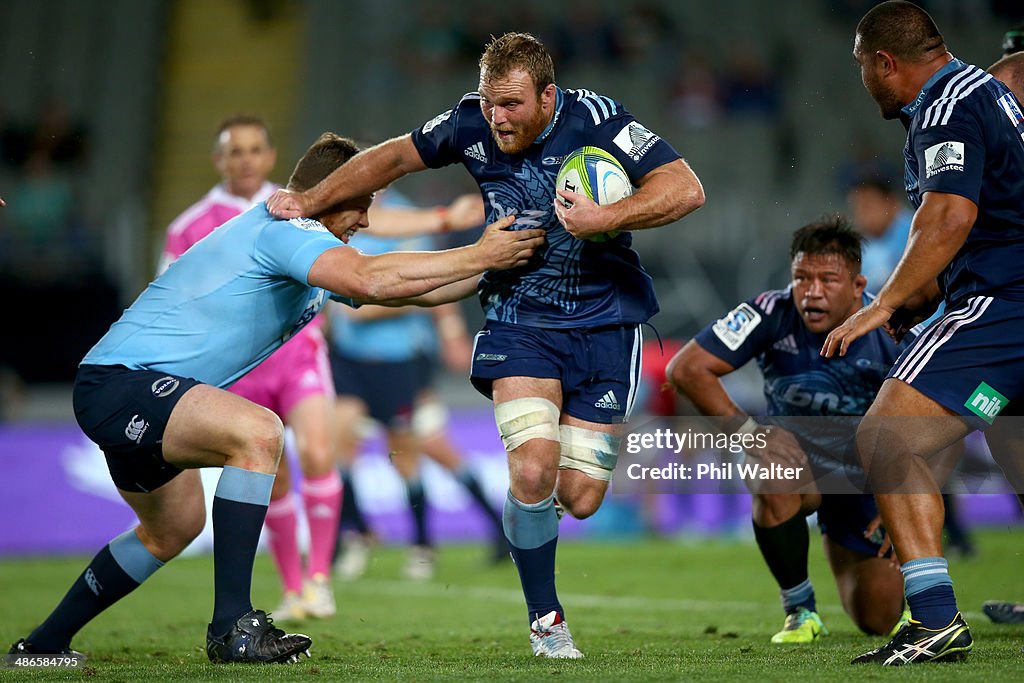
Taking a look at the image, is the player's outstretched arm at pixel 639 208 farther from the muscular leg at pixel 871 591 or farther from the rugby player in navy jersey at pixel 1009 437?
the muscular leg at pixel 871 591

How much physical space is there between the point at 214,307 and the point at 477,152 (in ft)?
3.98

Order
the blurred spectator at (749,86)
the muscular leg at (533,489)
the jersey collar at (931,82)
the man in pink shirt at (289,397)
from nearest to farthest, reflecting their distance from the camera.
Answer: the jersey collar at (931,82), the muscular leg at (533,489), the man in pink shirt at (289,397), the blurred spectator at (749,86)

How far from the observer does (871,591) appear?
5621 mm

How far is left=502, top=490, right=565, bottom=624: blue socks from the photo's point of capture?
16.2 ft

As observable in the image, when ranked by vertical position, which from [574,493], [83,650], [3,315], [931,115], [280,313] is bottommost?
[83,650]

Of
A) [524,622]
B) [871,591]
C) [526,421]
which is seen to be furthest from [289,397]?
[871,591]

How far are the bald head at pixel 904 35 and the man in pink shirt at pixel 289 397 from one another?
3.68 metres

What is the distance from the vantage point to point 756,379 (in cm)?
1340

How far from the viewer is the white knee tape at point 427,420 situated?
9930 mm

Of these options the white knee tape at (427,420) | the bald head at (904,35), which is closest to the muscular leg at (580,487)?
the bald head at (904,35)

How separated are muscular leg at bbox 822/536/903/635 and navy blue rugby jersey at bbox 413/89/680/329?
60.3 inches

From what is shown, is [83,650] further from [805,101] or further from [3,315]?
[805,101]

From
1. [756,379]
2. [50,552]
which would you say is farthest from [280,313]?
[756,379]

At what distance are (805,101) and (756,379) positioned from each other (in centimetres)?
399
